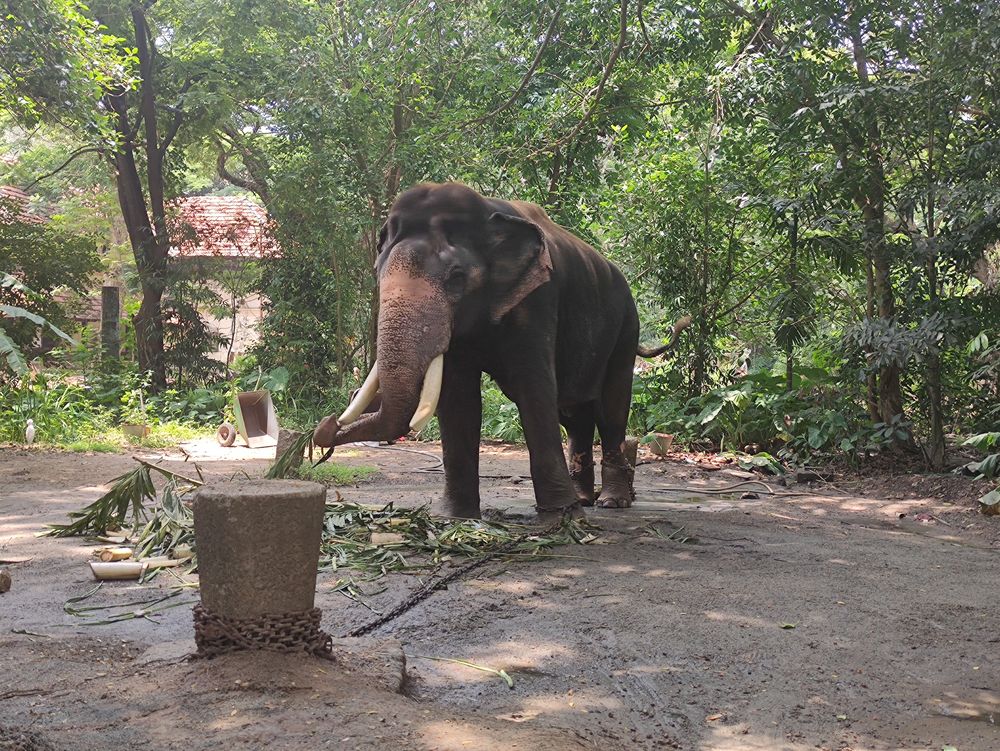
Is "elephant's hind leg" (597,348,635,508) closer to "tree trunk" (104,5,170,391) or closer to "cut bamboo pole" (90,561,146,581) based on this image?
"cut bamboo pole" (90,561,146,581)

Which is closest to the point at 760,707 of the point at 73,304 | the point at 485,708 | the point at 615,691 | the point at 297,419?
the point at 615,691

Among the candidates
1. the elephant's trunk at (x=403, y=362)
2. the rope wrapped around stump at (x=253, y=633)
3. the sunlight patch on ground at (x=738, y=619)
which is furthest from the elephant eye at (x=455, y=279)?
the rope wrapped around stump at (x=253, y=633)

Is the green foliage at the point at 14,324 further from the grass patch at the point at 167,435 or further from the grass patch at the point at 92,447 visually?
the grass patch at the point at 167,435

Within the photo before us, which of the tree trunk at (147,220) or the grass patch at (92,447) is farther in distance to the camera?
the tree trunk at (147,220)

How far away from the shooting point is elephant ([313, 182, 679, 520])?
5.99 metres

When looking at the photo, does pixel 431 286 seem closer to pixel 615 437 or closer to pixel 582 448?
pixel 582 448

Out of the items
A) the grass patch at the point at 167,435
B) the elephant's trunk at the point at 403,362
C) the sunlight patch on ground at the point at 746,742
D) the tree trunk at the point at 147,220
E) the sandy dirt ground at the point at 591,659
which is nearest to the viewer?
the sandy dirt ground at the point at 591,659

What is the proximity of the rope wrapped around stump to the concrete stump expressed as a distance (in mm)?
25

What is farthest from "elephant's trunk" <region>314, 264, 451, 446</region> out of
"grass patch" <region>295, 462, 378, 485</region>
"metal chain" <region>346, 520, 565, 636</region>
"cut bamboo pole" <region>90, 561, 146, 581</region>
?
"grass patch" <region>295, 462, 378, 485</region>

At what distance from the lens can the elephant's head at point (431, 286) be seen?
5.89 meters

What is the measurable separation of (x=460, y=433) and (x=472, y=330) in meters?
0.87

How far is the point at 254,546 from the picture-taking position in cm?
365

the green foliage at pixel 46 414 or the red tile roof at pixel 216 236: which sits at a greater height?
the red tile roof at pixel 216 236

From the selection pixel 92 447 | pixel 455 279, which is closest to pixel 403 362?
pixel 455 279
